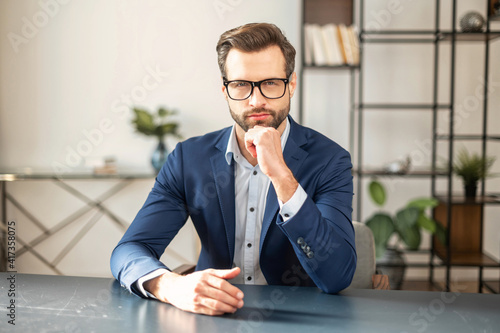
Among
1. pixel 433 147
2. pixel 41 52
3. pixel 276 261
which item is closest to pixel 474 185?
pixel 433 147

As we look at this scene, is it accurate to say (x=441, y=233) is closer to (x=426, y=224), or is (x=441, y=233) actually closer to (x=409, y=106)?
(x=426, y=224)

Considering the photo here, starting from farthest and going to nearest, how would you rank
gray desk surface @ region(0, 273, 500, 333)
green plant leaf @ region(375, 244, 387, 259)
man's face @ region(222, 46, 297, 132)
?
green plant leaf @ region(375, 244, 387, 259), man's face @ region(222, 46, 297, 132), gray desk surface @ region(0, 273, 500, 333)

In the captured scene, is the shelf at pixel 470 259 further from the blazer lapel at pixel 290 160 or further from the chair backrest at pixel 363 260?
the blazer lapel at pixel 290 160

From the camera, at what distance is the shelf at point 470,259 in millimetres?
3115

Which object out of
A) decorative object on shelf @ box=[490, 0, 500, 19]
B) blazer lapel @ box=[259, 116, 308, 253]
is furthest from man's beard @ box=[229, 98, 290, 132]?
decorative object on shelf @ box=[490, 0, 500, 19]

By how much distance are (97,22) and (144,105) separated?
72 centimetres

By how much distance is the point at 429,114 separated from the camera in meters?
3.61

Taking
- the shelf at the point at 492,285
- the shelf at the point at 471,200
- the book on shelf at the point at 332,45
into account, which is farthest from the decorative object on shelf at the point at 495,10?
the shelf at the point at 492,285

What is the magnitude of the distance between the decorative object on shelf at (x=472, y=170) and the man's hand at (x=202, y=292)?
2.63 metres

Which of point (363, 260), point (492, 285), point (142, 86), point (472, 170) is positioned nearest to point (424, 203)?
point (472, 170)

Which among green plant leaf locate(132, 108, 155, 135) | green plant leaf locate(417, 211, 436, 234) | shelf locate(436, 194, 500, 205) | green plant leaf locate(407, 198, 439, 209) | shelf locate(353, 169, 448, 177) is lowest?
green plant leaf locate(417, 211, 436, 234)

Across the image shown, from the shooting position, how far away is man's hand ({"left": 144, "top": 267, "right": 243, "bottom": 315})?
1.03 m

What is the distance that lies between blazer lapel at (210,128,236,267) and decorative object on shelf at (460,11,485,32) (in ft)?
7.61

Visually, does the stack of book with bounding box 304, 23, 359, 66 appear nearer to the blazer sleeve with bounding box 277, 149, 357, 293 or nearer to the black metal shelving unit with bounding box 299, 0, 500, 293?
the black metal shelving unit with bounding box 299, 0, 500, 293
